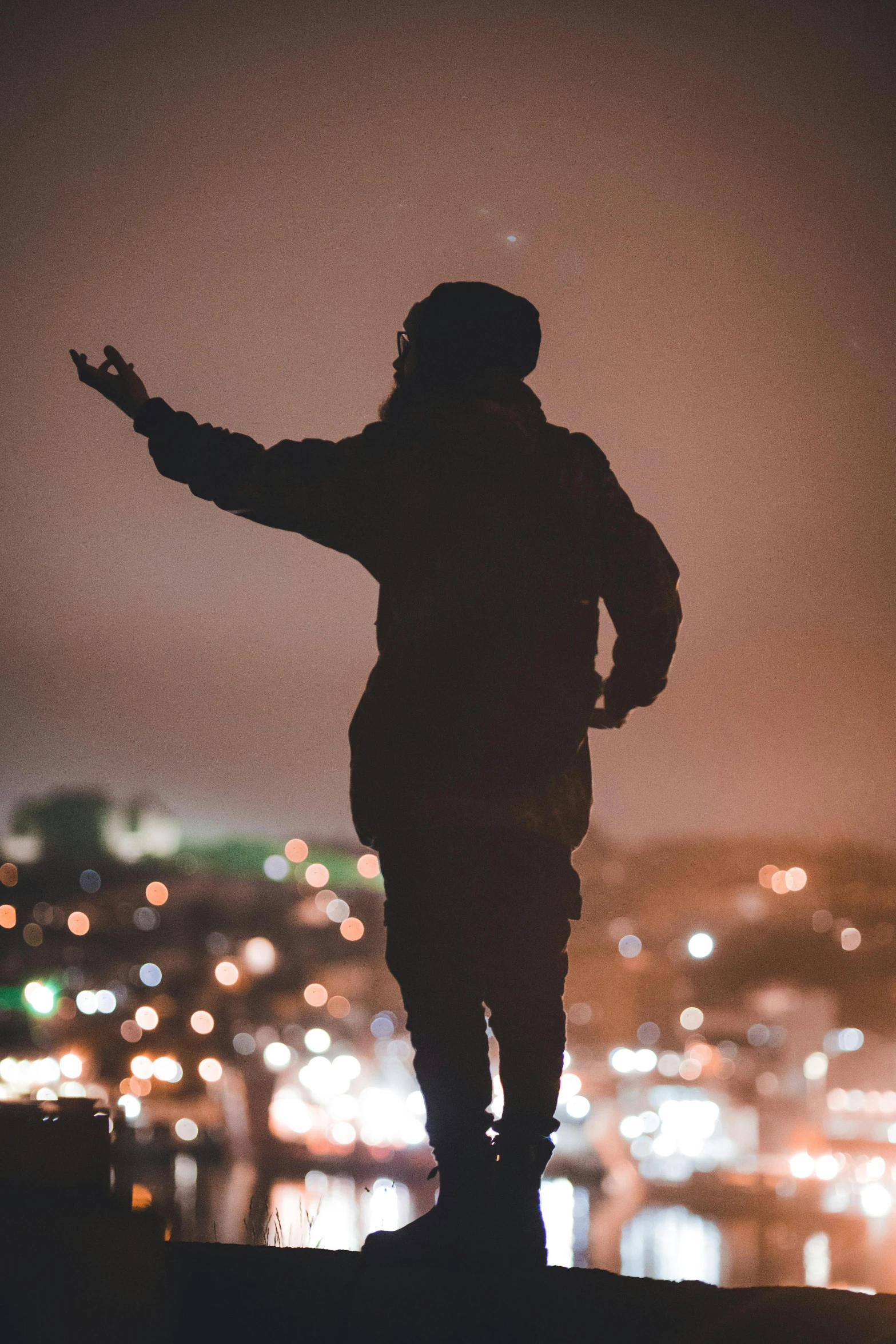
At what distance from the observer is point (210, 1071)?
3450 inches

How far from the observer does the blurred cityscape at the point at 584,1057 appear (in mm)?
72438

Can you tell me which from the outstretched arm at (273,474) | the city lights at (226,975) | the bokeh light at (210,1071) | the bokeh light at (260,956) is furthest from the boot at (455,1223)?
the bokeh light at (260,956)

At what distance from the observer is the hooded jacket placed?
277cm

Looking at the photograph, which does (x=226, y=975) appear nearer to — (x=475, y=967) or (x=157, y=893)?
(x=157, y=893)

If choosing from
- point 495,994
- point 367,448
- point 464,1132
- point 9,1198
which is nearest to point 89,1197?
point 9,1198

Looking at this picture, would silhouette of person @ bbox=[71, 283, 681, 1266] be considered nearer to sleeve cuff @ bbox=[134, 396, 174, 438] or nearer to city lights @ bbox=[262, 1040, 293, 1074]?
sleeve cuff @ bbox=[134, 396, 174, 438]

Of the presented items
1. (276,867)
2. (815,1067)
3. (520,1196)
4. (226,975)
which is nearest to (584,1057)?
(815,1067)

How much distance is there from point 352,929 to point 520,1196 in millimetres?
105221

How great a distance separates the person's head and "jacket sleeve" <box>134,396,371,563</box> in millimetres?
350

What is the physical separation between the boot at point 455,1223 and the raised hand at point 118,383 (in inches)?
82.8

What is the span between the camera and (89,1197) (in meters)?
2.58

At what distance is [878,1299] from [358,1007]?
96222mm

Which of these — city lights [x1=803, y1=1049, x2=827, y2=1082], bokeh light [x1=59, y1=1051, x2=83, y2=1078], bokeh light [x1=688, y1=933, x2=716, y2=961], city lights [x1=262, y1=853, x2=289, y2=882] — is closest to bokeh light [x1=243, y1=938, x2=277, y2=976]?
city lights [x1=262, y1=853, x2=289, y2=882]

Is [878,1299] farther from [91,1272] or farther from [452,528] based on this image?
[452,528]
